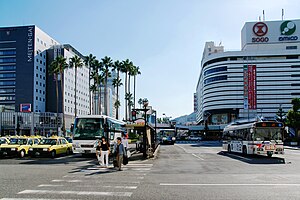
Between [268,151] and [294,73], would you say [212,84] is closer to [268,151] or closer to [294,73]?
[294,73]

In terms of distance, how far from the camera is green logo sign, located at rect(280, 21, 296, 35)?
117344 millimetres

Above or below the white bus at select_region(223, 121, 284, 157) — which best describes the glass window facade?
above

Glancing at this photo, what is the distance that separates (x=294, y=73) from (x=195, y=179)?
12790 cm

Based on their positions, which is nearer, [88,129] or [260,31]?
[88,129]

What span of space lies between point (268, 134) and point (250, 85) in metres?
106

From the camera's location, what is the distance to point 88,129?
23.4 meters

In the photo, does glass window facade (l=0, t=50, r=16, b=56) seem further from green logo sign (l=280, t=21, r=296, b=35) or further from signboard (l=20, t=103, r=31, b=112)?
green logo sign (l=280, t=21, r=296, b=35)

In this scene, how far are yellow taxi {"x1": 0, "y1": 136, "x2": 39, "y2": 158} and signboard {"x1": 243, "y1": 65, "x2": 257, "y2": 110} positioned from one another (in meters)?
108

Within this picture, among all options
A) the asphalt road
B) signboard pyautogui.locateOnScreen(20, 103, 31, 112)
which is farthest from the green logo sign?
the asphalt road

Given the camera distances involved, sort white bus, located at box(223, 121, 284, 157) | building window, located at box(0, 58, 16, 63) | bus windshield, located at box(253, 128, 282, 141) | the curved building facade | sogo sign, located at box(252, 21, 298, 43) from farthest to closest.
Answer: the curved building facade → sogo sign, located at box(252, 21, 298, 43) → building window, located at box(0, 58, 16, 63) → bus windshield, located at box(253, 128, 282, 141) → white bus, located at box(223, 121, 284, 157)

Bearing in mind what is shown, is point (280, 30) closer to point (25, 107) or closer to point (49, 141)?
point (25, 107)

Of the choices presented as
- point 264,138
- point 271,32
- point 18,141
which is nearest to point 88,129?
point 18,141

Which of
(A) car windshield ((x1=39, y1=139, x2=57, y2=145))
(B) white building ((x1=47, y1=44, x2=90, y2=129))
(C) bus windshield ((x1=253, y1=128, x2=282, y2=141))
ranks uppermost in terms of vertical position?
(B) white building ((x1=47, y1=44, x2=90, y2=129))

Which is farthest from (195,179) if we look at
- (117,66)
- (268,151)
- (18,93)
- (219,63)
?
(219,63)
